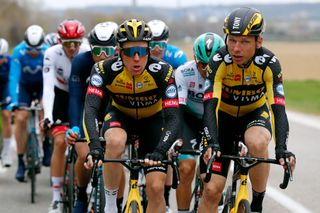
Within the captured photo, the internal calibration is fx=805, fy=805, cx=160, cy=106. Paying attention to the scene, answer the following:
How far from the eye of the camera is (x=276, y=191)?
416 inches

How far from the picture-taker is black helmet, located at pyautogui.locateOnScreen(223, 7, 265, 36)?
21.1 feet

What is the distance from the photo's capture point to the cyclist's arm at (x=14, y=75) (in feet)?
36.4

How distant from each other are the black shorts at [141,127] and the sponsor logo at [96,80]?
422 mm

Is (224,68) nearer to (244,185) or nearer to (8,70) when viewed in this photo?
(244,185)

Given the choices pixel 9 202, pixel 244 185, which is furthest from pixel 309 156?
pixel 244 185

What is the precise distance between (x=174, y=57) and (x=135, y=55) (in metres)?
3.46

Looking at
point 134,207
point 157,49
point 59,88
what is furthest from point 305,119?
point 134,207

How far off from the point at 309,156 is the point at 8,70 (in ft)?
17.2

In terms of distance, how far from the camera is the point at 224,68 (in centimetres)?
671

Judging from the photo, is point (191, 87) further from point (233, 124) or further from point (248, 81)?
point (248, 81)

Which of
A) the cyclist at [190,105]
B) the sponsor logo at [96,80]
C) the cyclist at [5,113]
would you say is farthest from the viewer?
the cyclist at [5,113]

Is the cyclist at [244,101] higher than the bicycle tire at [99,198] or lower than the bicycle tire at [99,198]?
higher

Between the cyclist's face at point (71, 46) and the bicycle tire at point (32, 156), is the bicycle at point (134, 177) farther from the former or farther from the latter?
the bicycle tire at point (32, 156)

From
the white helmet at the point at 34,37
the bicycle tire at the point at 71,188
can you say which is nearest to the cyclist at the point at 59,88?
the bicycle tire at the point at 71,188
